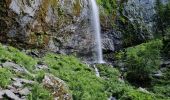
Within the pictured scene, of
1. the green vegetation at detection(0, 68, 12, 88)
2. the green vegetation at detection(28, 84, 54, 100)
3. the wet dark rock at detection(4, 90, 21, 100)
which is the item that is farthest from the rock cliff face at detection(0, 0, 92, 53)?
the wet dark rock at detection(4, 90, 21, 100)

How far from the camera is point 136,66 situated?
21.4 m

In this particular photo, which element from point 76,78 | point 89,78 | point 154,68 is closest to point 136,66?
point 154,68

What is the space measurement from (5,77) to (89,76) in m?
6.49

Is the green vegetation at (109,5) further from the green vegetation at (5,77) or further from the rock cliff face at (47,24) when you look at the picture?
the green vegetation at (5,77)

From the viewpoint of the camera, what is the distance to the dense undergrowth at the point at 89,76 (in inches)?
535

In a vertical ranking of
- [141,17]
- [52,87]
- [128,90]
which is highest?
[141,17]

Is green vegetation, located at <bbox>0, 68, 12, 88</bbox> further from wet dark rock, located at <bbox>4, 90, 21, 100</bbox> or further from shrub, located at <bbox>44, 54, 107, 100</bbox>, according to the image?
shrub, located at <bbox>44, 54, 107, 100</bbox>

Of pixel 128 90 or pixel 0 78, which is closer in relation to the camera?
pixel 0 78

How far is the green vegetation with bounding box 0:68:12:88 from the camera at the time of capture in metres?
12.0

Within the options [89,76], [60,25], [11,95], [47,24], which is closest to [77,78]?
[89,76]

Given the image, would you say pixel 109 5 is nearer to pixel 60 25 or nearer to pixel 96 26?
pixel 96 26

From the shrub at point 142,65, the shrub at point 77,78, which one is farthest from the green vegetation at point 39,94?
Result: the shrub at point 142,65

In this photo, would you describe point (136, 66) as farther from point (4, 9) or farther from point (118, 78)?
point (4, 9)

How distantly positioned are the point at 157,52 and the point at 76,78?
24.3 feet
